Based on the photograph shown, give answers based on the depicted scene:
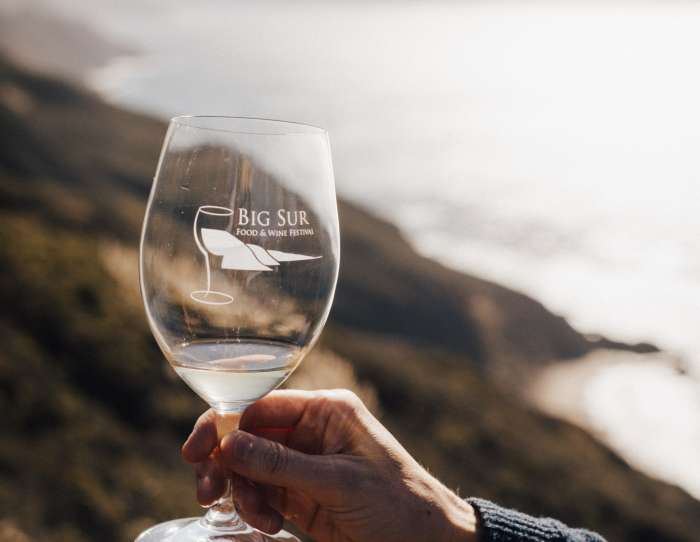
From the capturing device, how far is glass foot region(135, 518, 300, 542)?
1.64 meters

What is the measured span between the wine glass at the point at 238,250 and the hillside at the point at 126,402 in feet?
6.64

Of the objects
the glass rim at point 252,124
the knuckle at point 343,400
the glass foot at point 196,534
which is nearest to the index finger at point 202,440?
the glass foot at point 196,534

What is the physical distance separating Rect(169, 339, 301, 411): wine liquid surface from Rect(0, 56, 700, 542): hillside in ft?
6.43

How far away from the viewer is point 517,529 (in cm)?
205

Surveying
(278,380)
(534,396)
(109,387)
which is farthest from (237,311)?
(534,396)

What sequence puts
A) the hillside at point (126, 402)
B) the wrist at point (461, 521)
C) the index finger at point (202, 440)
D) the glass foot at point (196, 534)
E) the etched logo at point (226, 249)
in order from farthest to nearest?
the hillside at point (126, 402), the wrist at point (461, 521), the index finger at point (202, 440), the glass foot at point (196, 534), the etched logo at point (226, 249)

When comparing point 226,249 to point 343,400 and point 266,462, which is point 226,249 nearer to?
point 266,462

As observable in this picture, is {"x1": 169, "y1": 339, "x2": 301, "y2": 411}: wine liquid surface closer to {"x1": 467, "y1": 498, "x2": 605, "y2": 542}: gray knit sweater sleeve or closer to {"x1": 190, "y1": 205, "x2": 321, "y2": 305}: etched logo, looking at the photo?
{"x1": 190, "y1": 205, "x2": 321, "y2": 305}: etched logo

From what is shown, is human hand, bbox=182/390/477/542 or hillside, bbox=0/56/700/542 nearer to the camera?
human hand, bbox=182/390/477/542

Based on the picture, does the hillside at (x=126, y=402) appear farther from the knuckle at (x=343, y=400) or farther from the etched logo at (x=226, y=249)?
the etched logo at (x=226, y=249)

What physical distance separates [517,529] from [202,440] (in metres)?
0.79

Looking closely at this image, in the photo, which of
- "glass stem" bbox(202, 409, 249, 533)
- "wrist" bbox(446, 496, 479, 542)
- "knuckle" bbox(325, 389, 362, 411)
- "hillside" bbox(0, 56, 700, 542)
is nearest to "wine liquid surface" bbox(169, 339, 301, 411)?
"glass stem" bbox(202, 409, 249, 533)

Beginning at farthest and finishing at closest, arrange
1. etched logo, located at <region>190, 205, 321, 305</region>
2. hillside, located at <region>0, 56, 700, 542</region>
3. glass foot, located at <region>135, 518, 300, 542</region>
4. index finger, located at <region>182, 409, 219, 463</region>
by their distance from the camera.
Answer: hillside, located at <region>0, 56, 700, 542</region> < index finger, located at <region>182, 409, 219, 463</region> < glass foot, located at <region>135, 518, 300, 542</region> < etched logo, located at <region>190, 205, 321, 305</region>

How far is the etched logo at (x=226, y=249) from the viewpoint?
1.40 m
